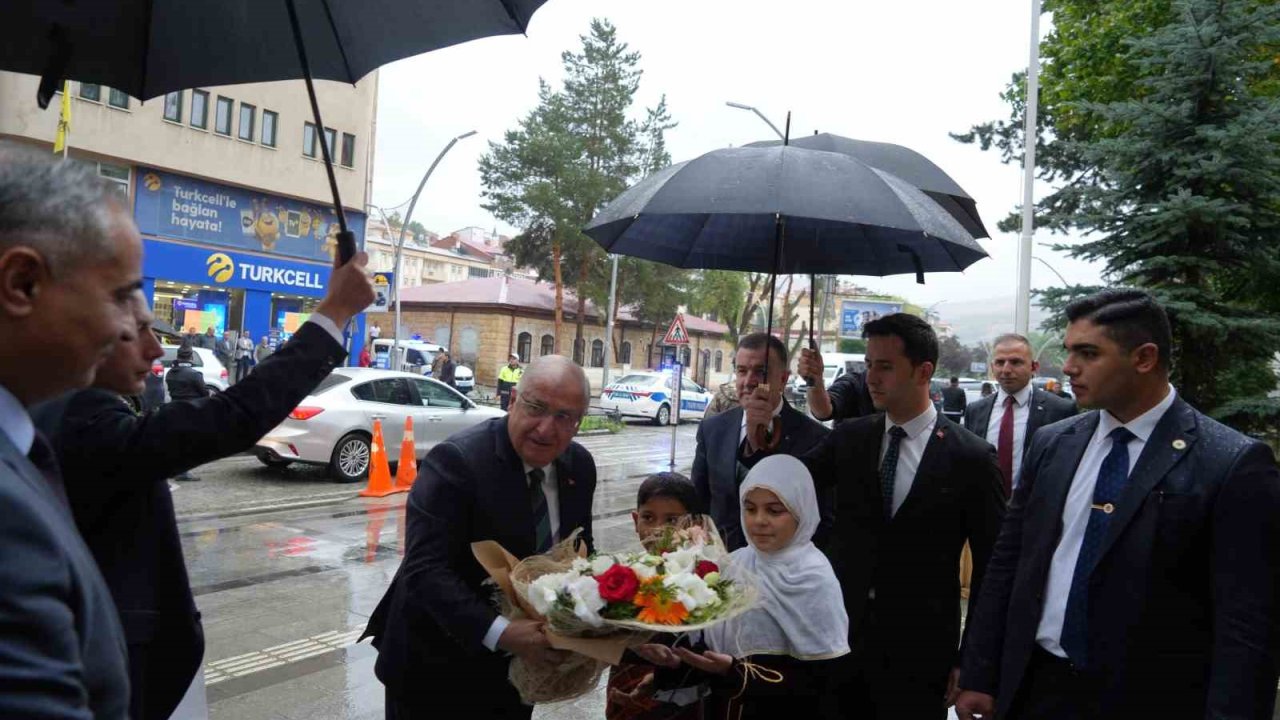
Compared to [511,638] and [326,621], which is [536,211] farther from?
[511,638]

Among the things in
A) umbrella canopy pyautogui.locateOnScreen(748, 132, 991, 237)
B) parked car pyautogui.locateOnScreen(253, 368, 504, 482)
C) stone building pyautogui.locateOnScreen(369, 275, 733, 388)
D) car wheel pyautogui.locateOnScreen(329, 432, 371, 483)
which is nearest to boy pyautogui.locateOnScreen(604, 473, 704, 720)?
umbrella canopy pyautogui.locateOnScreen(748, 132, 991, 237)

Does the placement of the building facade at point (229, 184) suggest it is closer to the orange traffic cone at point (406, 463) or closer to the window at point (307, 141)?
the window at point (307, 141)

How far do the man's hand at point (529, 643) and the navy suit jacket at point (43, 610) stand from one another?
1.41 meters

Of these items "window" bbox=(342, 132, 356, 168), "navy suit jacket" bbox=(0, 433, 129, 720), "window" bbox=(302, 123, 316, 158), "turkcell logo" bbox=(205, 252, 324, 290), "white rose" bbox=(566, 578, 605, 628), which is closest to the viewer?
"navy suit jacket" bbox=(0, 433, 129, 720)

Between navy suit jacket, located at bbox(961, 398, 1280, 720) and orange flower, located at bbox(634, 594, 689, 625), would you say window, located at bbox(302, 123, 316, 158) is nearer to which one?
orange flower, located at bbox(634, 594, 689, 625)

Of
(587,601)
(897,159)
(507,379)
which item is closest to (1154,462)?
(587,601)

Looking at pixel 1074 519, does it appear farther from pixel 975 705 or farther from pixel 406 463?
pixel 406 463

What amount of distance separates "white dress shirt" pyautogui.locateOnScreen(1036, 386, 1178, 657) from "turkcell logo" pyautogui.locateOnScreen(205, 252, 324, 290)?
31556 mm

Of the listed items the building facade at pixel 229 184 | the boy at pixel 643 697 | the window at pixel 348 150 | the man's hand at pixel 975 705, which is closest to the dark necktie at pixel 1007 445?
the man's hand at pixel 975 705

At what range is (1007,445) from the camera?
6.14 meters

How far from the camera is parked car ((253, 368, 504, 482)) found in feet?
41.1

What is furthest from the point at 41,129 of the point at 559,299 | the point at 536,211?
the point at 559,299

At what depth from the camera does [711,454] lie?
4.22 m

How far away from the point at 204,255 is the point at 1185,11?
29602 millimetres
